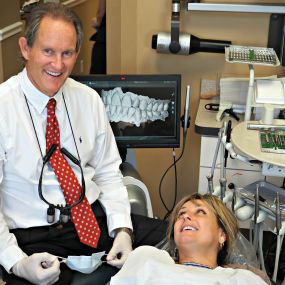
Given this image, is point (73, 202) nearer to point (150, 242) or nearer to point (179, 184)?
point (150, 242)

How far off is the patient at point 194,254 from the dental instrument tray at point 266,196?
0.25 m

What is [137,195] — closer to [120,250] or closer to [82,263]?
[120,250]

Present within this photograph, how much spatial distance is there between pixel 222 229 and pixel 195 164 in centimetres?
120

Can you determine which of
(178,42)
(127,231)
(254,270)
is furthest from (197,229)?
(178,42)

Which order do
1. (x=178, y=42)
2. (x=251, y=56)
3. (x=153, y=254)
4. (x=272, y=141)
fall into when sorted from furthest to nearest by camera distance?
(x=178, y=42), (x=251, y=56), (x=272, y=141), (x=153, y=254)

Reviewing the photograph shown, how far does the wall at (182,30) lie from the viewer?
2.49 meters

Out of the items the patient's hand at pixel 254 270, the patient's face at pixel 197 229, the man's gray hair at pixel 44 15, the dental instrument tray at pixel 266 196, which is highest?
the man's gray hair at pixel 44 15

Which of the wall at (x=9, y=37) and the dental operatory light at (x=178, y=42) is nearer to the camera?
the dental operatory light at (x=178, y=42)

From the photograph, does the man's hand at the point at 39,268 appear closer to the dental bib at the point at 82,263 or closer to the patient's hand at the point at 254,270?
the dental bib at the point at 82,263

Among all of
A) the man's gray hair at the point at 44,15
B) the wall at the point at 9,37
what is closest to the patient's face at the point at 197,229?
the man's gray hair at the point at 44,15

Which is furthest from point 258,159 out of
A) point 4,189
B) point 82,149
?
point 4,189

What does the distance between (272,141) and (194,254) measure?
59 cm

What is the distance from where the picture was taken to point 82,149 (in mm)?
1794

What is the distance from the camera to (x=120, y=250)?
170 cm
